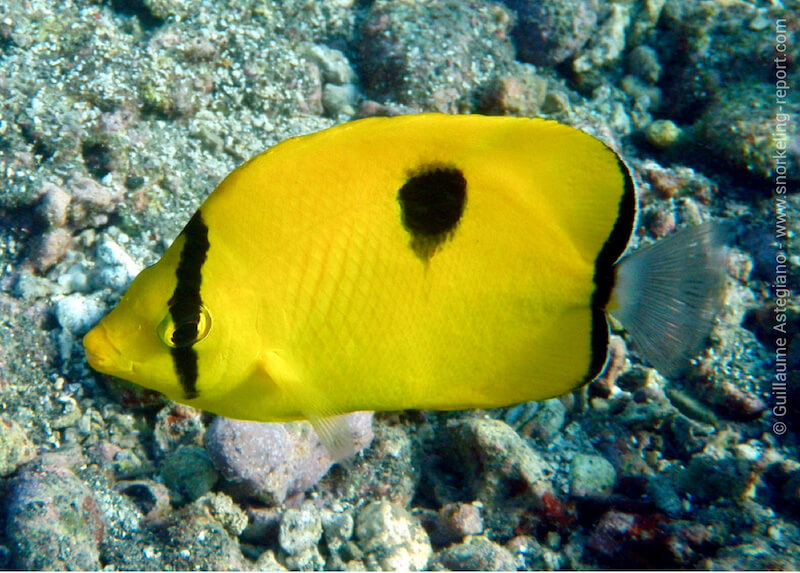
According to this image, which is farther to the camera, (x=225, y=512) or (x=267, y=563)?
(x=225, y=512)

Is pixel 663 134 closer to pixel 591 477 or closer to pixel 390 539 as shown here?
pixel 591 477

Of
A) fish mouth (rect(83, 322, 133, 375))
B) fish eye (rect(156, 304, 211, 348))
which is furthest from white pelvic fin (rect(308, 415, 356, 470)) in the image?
fish mouth (rect(83, 322, 133, 375))

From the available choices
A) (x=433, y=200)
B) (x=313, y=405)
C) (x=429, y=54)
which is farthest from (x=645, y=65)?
(x=313, y=405)

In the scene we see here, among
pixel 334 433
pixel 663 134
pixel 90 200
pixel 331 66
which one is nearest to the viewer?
pixel 334 433

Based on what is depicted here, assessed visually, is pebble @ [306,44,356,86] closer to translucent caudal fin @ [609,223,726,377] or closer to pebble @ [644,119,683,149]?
pebble @ [644,119,683,149]

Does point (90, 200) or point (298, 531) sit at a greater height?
point (90, 200)

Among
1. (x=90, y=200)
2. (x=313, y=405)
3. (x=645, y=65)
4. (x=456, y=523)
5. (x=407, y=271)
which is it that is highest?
(x=407, y=271)

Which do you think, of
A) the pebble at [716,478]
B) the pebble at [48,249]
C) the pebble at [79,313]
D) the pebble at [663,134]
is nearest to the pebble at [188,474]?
the pebble at [79,313]
